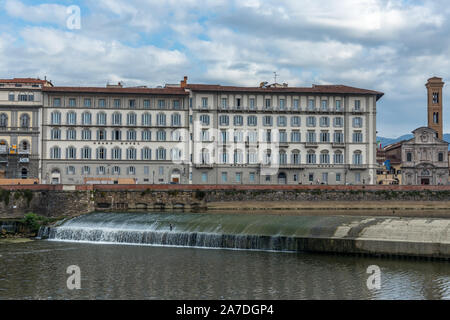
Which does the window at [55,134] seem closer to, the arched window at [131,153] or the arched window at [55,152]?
the arched window at [55,152]

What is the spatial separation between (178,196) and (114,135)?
16757mm

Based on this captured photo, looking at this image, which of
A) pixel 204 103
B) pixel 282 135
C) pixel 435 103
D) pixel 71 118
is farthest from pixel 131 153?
pixel 435 103

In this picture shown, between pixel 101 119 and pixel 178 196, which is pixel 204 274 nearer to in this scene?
pixel 178 196

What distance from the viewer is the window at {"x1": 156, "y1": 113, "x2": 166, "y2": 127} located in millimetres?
80125

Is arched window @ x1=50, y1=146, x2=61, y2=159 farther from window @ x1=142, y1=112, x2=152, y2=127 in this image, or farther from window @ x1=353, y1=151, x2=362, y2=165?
window @ x1=353, y1=151, x2=362, y2=165

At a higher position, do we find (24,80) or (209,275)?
(24,80)

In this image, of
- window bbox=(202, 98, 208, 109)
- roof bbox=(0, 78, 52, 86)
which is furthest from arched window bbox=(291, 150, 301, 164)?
roof bbox=(0, 78, 52, 86)

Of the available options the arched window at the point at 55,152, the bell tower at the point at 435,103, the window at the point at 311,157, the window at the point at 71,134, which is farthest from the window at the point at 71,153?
the bell tower at the point at 435,103

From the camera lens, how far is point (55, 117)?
78.5 metres

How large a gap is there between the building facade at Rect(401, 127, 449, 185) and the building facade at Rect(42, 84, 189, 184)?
131 feet
